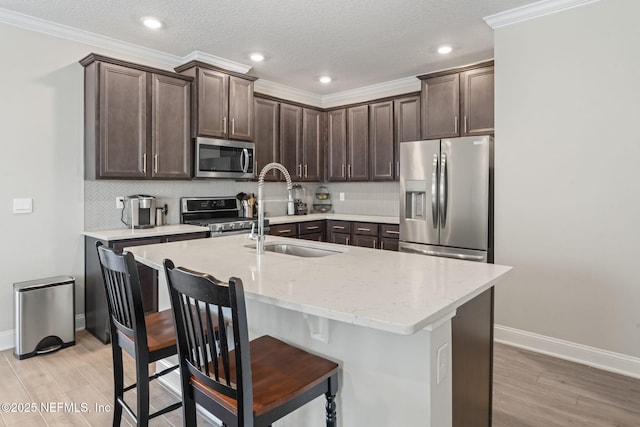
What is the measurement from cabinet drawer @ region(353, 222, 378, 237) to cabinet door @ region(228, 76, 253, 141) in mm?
1674

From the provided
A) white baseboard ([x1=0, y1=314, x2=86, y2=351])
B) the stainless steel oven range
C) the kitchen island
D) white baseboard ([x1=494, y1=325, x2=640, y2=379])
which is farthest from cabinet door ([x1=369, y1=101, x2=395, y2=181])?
white baseboard ([x1=0, y1=314, x2=86, y2=351])

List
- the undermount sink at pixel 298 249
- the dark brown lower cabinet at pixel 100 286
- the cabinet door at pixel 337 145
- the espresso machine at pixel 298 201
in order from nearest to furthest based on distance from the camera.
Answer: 1. the undermount sink at pixel 298 249
2. the dark brown lower cabinet at pixel 100 286
3. the cabinet door at pixel 337 145
4. the espresso machine at pixel 298 201

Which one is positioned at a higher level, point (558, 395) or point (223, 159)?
point (223, 159)

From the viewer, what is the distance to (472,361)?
1653 mm

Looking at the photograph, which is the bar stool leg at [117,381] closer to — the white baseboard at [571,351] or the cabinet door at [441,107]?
the white baseboard at [571,351]

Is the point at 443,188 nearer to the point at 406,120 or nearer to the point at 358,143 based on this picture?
the point at 406,120

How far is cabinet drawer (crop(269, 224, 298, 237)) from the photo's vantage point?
14.8 ft

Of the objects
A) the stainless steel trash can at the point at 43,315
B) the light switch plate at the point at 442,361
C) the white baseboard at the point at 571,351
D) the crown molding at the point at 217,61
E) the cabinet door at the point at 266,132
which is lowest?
the white baseboard at the point at 571,351

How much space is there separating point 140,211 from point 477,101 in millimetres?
3538

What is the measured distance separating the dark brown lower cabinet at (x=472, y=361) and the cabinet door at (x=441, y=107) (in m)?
2.63

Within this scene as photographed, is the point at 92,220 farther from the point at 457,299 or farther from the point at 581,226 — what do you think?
the point at 581,226

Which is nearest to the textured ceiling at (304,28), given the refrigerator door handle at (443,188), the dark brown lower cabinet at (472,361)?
the refrigerator door handle at (443,188)

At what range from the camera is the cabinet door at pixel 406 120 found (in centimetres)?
457

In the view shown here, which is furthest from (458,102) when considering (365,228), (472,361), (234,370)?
(234,370)
